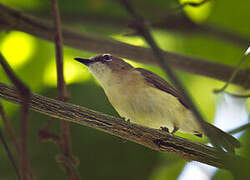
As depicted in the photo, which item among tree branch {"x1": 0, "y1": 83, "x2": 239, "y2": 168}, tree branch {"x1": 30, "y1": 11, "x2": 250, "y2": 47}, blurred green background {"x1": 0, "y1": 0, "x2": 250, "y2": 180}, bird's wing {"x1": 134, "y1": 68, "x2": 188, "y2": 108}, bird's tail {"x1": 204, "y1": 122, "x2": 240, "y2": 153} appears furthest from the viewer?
tree branch {"x1": 30, "y1": 11, "x2": 250, "y2": 47}

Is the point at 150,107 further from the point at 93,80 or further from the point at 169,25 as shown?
the point at 169,25

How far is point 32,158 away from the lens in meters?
3.66

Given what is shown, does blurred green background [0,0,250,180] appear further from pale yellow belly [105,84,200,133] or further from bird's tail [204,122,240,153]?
bird's tail [204,122,240,153]

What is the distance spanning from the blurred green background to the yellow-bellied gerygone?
0.23m

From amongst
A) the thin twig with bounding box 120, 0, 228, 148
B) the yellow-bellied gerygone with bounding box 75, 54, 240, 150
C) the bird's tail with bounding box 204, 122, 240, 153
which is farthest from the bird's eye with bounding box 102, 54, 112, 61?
the thin twig with bounding box 120, 0, 228, 148

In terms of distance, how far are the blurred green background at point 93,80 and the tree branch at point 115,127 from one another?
1254mm

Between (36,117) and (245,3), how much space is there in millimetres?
2736

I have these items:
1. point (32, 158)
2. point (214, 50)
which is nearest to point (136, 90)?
point (32, 158)

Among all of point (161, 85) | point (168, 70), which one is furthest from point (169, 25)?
point (168, 70)

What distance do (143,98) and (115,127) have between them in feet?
5.51

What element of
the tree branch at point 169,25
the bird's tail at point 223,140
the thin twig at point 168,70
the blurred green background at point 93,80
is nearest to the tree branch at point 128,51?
the blurred green background at point 93,80

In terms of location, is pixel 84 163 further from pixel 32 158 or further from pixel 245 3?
pixel 245 3

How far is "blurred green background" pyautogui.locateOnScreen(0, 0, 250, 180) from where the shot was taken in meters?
3.62

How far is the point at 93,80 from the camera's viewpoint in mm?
4488
